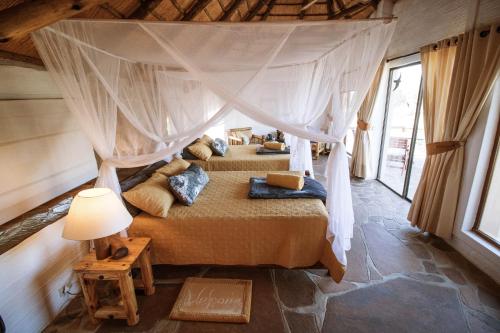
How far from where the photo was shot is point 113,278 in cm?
164

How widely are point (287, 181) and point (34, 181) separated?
2.17 m

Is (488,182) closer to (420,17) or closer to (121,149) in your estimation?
(420,17)

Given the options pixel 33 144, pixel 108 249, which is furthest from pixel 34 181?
pixel 108 249

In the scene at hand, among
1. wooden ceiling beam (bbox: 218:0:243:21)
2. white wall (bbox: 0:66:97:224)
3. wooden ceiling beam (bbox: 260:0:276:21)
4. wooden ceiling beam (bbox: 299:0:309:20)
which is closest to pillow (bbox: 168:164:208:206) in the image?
white wall (bbox: 0:66:97:224)

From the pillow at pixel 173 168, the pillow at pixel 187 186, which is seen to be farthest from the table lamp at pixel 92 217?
the pillow at pixel 173 168

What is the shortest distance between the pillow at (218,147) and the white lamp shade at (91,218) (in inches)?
106

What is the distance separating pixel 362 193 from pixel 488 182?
5.85 feet

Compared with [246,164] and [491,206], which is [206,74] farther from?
[491,206]

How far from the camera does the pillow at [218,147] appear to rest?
13.9 feet

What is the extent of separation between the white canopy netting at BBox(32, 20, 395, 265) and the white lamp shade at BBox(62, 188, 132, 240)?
0.44 metres

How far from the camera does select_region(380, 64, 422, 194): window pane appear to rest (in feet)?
12.8

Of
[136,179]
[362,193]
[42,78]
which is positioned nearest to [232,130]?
[362,193]

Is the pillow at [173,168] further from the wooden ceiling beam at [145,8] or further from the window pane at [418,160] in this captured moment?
the window pane at [418,160]

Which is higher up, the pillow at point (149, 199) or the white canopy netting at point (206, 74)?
the white canopy netting at point (206, 74)
